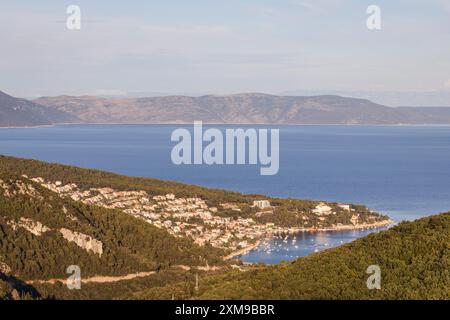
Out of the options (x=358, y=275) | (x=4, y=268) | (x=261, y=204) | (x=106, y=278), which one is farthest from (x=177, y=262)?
(x=261, y=204)

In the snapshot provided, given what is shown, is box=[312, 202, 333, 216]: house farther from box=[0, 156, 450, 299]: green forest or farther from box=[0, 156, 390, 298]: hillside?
box=[0, 156, 450, 299]: green forest

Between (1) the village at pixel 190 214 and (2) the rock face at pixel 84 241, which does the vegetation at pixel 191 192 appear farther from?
(2) the rock face at pixel 84 241

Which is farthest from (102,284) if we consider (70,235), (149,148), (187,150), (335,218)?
(149,148)

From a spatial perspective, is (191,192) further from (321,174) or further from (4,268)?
(321,174)

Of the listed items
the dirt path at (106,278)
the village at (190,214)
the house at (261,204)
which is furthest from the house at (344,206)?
the dirt path at (106,278)

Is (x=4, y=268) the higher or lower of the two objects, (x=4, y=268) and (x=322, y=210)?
the higher

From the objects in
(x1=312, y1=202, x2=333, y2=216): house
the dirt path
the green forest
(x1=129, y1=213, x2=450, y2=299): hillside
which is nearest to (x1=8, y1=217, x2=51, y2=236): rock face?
the green forest
